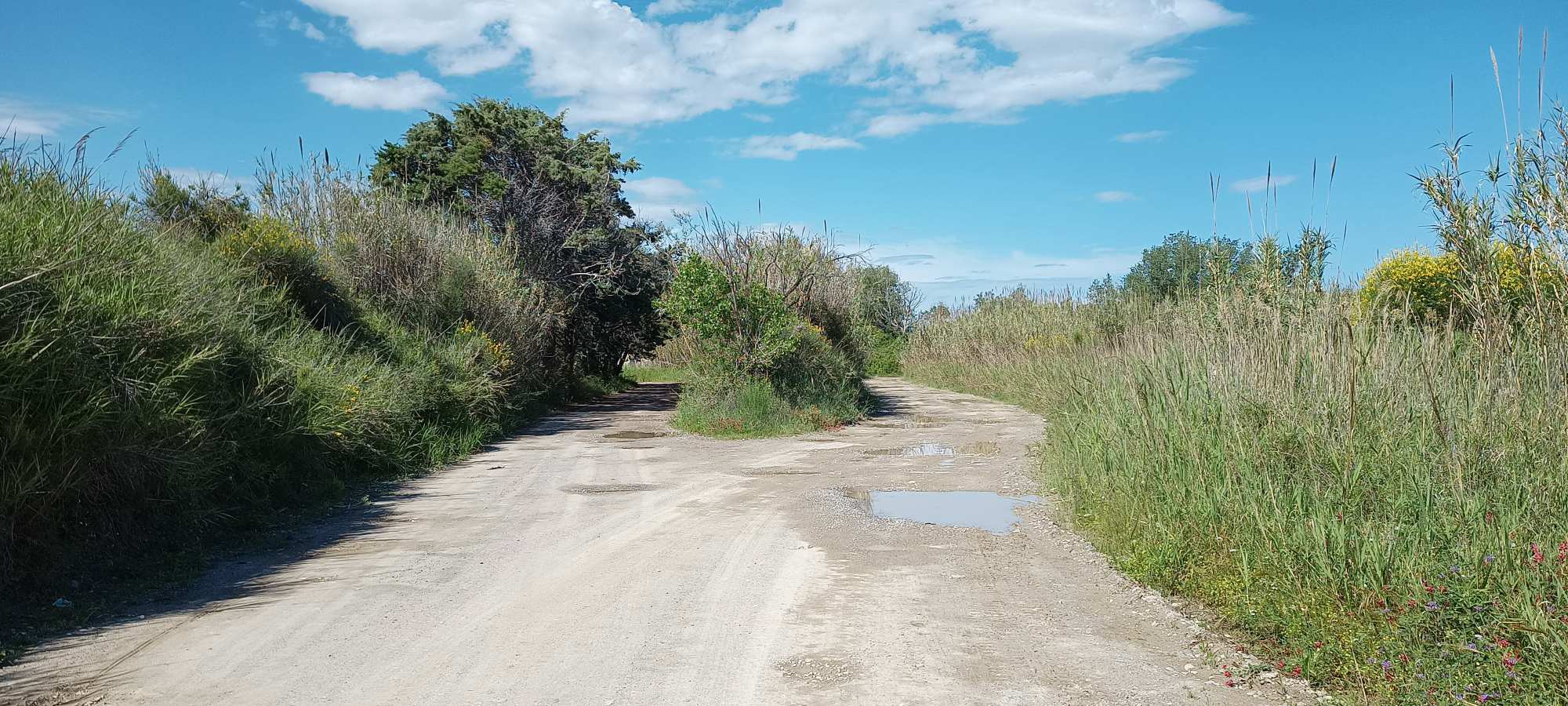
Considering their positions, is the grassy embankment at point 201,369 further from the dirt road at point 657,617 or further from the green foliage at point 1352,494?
the green foliage at point 1352,494

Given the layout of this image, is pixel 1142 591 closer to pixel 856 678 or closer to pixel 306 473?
pixel 856 678

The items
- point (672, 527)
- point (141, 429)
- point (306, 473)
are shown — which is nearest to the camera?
point (141, 429)

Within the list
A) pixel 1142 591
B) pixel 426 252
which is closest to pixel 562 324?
pixel 426 252

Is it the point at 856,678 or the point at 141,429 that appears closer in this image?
the point at 856,678

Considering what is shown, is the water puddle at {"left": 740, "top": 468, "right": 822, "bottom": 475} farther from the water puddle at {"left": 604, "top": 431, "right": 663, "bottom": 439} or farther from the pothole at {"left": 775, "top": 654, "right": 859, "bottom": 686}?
the pothole at {"left": 775, "top": 654, "right": 859, "bottom": 686}

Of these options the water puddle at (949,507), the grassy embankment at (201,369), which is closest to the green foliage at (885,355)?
the grassy embankment at (201,369)

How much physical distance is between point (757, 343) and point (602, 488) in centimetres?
826

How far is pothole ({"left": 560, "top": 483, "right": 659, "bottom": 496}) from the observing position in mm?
11078

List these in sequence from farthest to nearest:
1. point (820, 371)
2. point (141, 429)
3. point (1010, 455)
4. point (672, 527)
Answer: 1. point (820, 371)
2. point (1010, 455)
3. point (672, 527)
4. point (141, 429)

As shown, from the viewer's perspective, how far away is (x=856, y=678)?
4805mm

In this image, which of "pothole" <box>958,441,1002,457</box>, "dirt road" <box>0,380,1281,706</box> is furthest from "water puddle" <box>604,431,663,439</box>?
"dirt road" <box>0,380,1281,706</box>

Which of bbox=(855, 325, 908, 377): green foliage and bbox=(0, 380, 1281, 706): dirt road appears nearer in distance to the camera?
bbox=(0, 380, 1281, 706): dirt road

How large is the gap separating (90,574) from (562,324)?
17.1m

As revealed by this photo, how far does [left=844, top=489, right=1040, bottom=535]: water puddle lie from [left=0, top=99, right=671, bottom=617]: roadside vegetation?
5.81m
